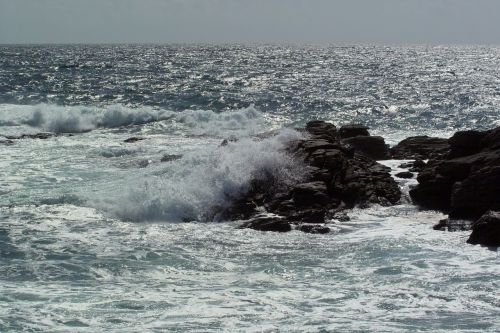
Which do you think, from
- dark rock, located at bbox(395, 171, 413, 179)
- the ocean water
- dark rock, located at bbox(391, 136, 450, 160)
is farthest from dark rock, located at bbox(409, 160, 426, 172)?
the ocean water

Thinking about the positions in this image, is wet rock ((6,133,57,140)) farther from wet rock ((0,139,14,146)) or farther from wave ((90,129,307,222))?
Result: wave ((90,129,307,222))

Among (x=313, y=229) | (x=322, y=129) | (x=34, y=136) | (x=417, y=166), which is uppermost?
(x=322, y=129)

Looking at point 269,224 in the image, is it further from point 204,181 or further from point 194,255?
point 204,181

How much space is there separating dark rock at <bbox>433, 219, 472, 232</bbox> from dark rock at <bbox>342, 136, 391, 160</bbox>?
823 centimetres

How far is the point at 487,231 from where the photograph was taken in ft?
44.1

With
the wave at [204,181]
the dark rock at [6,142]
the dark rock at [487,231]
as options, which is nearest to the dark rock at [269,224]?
the wave at [204,181]

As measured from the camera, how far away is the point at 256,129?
114ft

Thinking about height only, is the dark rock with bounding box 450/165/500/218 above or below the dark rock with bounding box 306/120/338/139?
below

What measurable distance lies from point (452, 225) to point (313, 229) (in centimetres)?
346

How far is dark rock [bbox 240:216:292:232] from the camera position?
49.9 feet

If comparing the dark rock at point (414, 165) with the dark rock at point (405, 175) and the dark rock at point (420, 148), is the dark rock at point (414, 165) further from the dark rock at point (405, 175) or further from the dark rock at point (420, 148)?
the dark rock at point (420, 148)

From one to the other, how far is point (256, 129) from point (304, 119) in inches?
168

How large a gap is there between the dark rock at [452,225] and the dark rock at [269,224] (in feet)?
12.3

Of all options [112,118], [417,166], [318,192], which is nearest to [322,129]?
[417,166]
